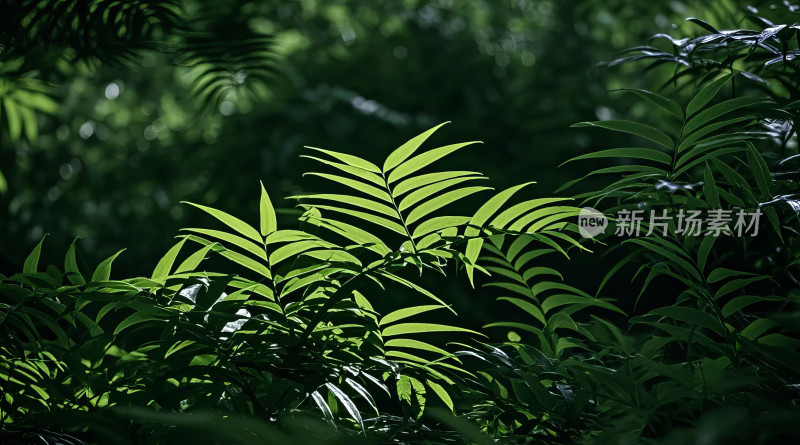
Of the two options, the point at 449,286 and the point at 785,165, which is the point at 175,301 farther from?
the point at 449,286

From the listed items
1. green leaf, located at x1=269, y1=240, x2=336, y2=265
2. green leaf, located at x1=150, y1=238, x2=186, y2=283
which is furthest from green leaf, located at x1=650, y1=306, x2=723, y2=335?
green leaf, located at x1=150, y1=238, x2=186, y2=283

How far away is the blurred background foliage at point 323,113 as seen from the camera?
1989mm

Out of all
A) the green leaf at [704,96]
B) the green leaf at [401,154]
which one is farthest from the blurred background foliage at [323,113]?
the green leaf at [401,154]

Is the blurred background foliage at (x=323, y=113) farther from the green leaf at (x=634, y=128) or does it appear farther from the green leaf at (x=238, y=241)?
the green leaf at (x=238, y=241)

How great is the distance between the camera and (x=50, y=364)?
1.60 feet

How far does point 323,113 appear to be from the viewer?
2195 mm

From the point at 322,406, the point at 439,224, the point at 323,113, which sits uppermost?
the point at 323,113

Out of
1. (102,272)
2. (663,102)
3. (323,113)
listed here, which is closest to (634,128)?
(663,102)

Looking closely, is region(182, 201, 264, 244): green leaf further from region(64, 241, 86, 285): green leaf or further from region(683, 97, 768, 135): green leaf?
region(683, 97, 768, 135): green leaf

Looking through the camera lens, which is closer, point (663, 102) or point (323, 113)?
point (663, 102)

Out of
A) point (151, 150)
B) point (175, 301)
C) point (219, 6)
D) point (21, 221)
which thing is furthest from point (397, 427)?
point (151, 150)

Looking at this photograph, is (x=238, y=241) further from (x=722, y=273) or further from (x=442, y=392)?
(x=722, y=273)

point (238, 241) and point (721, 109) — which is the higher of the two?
point (721, 109)

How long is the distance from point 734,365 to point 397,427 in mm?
208
